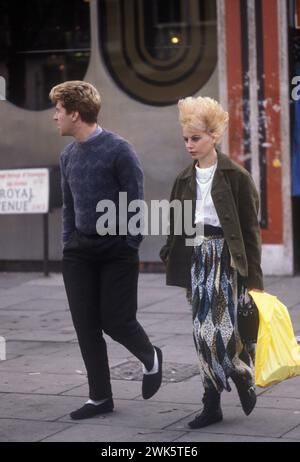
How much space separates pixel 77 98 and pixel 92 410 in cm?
177

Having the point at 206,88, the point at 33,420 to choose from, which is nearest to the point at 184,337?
the point at 33,420

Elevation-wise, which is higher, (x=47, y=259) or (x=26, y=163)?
(x=26, y=163)

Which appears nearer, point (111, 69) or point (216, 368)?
point (216, 368)

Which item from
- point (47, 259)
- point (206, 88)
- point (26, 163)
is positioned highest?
point (206, 88)

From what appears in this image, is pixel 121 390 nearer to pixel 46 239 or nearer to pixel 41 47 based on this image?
pixel 46 239

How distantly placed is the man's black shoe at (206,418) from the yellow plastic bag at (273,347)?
0.31 meters

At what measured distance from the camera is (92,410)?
653cm

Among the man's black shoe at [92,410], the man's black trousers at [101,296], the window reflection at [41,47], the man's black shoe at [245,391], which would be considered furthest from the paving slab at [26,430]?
the window reflection at [41,47]

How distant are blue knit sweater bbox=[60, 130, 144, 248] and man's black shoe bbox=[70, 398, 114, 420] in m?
0.94

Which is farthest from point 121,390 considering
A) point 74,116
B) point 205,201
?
point 74,116

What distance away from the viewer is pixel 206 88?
12.5 m
